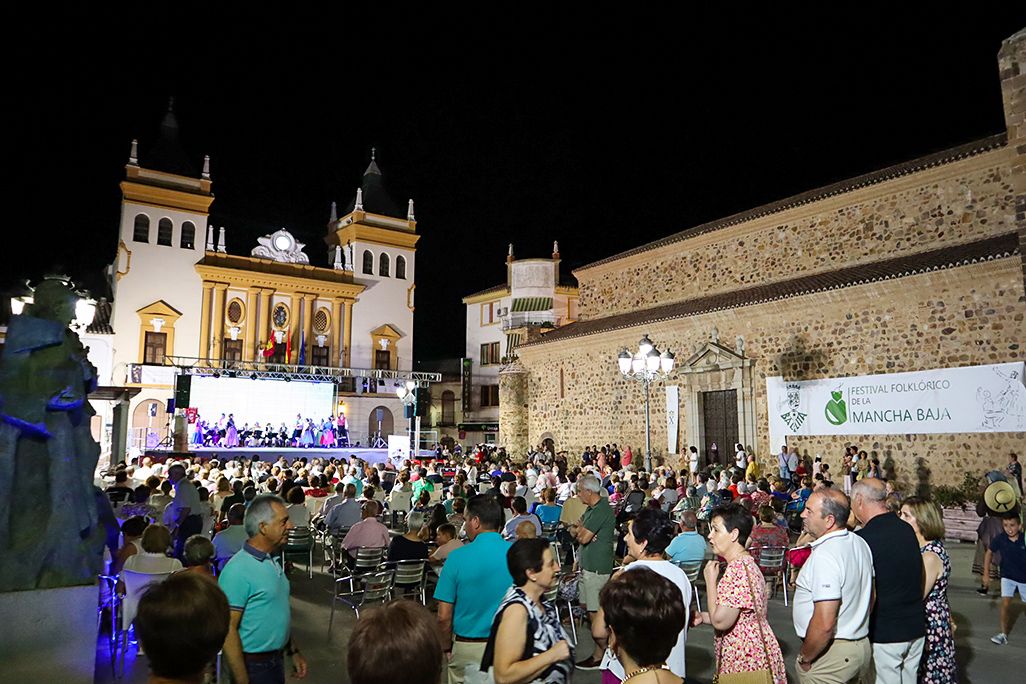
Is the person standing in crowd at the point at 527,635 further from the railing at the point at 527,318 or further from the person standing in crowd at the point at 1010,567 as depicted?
the railing at the point at 527,318

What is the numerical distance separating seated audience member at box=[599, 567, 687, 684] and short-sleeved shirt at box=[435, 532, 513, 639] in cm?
133

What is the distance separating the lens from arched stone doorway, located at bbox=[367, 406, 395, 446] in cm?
3550

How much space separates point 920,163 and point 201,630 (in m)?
18.3

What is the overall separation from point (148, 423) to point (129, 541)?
2677cm

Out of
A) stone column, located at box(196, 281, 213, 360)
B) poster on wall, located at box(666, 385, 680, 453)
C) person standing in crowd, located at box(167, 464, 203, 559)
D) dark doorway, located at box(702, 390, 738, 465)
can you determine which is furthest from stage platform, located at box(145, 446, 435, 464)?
person standing in crowd, located at box(167, 464, 203, 559)

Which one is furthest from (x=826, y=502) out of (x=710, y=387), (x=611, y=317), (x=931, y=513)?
(x=611, y=317)

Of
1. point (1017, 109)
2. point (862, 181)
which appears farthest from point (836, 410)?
point (1017, 109)

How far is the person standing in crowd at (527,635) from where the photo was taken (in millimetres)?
2648

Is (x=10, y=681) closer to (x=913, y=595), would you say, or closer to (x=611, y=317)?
(x=913, y=595)

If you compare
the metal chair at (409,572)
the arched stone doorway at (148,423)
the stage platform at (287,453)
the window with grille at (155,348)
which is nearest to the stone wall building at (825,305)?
the stage platform at (287,453)

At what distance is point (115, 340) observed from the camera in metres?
30.1

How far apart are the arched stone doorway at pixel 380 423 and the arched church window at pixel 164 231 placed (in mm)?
12933

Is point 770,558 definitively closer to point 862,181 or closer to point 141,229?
point 862,181

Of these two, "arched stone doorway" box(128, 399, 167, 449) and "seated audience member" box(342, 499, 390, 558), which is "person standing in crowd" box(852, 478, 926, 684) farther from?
"arched stone doorway" box(128, 399, 167, 449)
